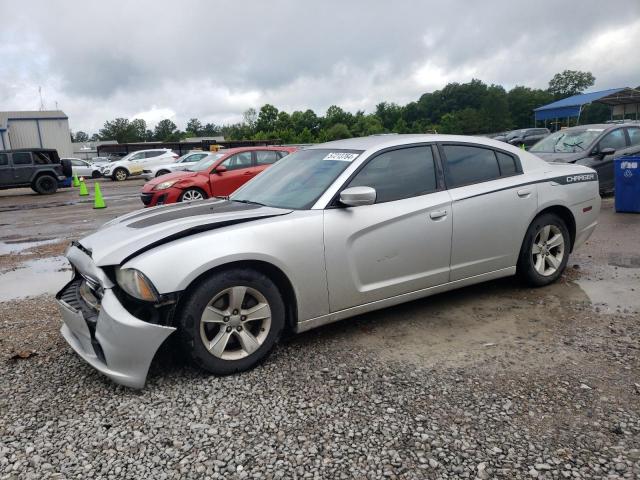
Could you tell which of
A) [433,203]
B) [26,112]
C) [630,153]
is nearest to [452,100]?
[26,112]

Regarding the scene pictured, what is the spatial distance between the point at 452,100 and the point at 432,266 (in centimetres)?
10473

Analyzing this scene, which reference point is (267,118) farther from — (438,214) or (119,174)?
(438,214)

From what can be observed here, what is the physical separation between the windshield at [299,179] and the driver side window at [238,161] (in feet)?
24.5

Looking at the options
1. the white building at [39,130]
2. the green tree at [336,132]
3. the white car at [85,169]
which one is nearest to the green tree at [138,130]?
the green tree at [336,132]

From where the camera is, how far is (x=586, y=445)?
257 centimetres

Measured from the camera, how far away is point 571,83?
11538cm

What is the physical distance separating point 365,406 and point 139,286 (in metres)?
1.53

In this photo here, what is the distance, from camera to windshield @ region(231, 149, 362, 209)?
3.98 metres

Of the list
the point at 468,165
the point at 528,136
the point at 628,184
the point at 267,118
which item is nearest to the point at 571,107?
the point at 528,136

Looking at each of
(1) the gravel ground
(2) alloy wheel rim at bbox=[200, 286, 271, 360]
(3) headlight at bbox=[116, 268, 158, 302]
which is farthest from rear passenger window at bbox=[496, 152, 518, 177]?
(3) headlight at bbox=[116, 268, 158, 302]

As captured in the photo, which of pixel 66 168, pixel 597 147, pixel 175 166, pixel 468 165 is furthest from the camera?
pixel 175 166

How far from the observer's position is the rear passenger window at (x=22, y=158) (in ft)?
64.6

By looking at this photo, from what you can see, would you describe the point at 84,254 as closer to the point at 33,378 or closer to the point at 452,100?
the point at 33,378

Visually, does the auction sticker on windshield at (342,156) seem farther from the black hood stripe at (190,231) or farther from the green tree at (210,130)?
the green tree at (210,130)
